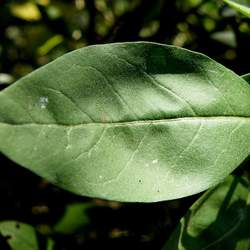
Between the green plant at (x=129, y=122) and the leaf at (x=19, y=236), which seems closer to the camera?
Result: the green plant at (x=129, y=122)

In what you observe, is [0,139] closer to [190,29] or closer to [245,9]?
[245,9]

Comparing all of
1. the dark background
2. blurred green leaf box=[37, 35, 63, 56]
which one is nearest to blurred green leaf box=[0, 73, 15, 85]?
the dark background

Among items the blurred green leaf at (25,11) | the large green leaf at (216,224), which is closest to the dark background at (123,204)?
the blurred green leaf at (25,11)

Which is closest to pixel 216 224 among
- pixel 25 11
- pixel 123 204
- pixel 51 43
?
pixel 123 204

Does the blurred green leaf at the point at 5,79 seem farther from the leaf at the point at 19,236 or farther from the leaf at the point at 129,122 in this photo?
the leaf at the point at 129,122

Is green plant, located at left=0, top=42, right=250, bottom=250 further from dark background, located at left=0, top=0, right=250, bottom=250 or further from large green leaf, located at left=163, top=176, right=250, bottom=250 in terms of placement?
dark background, located at left=0, top=0, right=250, bottom=250

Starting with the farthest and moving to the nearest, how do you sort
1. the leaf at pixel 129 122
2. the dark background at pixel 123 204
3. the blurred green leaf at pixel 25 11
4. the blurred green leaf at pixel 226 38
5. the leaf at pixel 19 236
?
1. the blurred green leaf at pixel 25 11
2. the blurred green leaf at pixel 226 38
3. the dark background at pixel 123 204
4. the leaf at pixel 19 236
5. the leaf at pixel 129 122
